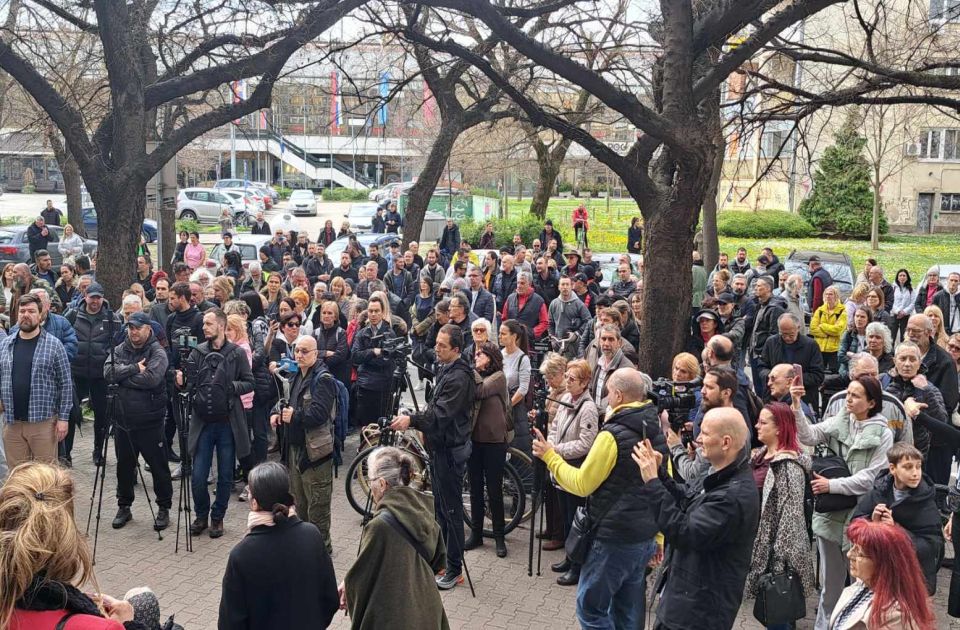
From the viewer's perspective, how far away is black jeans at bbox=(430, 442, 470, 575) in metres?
7.52

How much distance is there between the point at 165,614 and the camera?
694 centimetres

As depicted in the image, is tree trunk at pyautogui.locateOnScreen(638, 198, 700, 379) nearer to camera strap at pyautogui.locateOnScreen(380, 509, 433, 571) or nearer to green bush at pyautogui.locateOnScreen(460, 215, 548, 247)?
camera strap at pyautogui.locateOnScreen(380, 509, 433, 571)

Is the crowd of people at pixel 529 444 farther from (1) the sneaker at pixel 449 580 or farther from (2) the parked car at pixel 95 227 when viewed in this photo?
(2) the parked car at pixel 95 227

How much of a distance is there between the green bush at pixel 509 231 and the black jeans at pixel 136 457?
2360 centimetres

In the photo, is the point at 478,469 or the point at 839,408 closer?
the point at 839,408

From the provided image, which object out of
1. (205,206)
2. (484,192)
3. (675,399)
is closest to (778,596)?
(675,399)

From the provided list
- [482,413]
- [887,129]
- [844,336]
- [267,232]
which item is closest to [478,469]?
[482,413]

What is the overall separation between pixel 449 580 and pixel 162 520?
2895mm

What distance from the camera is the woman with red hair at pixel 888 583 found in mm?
3863

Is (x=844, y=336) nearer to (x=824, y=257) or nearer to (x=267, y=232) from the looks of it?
(x=824, y=257)

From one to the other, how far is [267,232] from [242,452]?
19.8 m

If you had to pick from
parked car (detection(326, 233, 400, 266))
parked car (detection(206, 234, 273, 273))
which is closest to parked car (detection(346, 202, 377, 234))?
parked car (detection(326, 233, 400, 266))

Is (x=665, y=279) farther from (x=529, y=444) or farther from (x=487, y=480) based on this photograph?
(x=487, y=480)

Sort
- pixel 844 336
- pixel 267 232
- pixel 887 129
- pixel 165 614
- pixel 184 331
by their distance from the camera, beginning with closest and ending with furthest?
pixel 165 614 → pixel 184 331 → pixel 844 336 → pixel 267 232 → pixel 887 129
